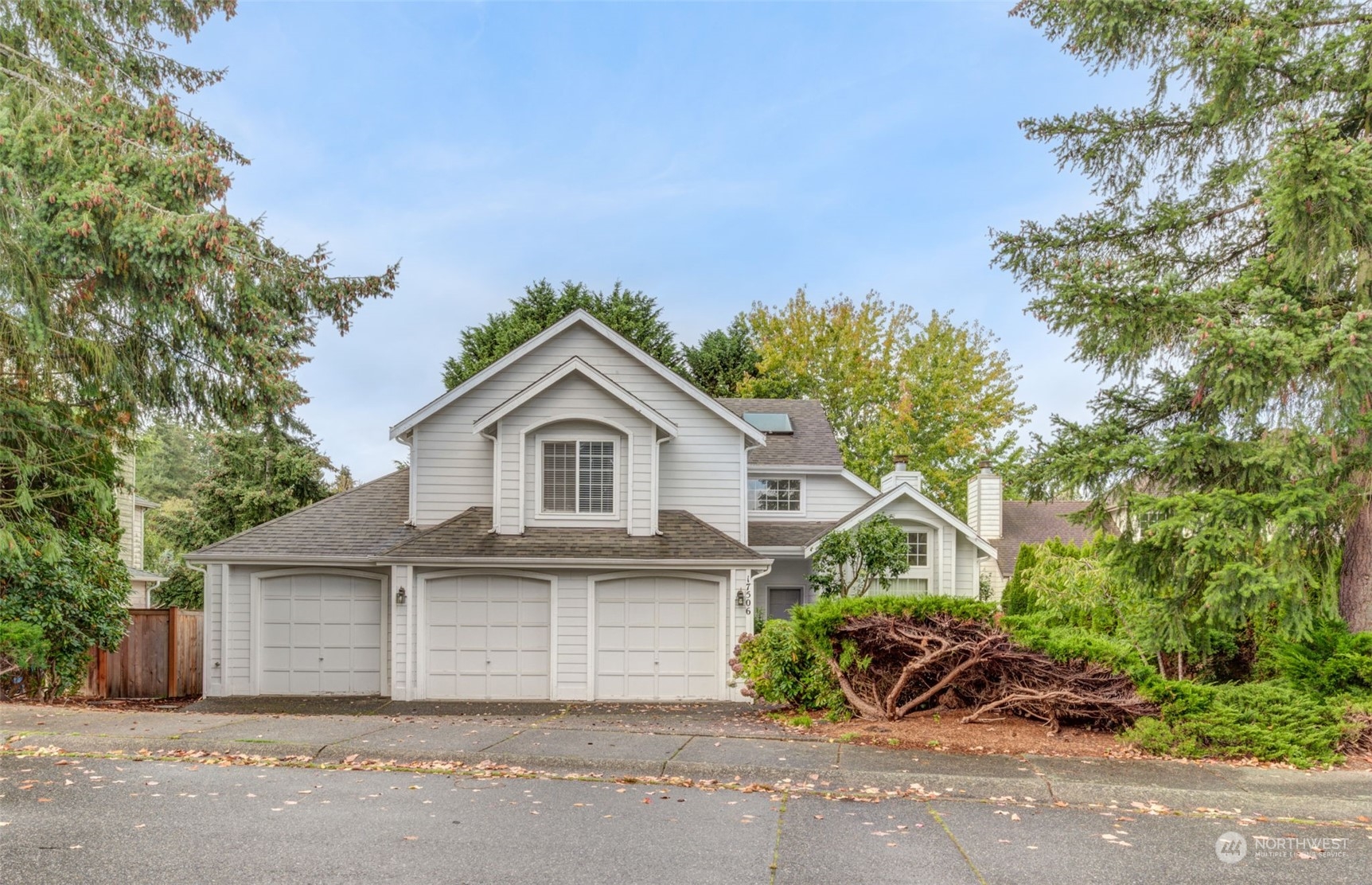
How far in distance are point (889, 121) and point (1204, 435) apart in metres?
8.43

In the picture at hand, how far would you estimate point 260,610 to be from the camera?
52.1ft

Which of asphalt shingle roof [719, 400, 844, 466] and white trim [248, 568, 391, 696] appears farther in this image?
asphalt shingle roof [719, 400, 844, 466]

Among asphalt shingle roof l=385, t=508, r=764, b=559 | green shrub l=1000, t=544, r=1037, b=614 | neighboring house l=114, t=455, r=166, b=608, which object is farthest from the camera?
neighboring house l=114, t=455, r=166, b=608

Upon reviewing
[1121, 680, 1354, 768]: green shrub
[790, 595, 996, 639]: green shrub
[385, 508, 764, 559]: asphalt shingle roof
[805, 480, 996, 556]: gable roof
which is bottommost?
[1121, 680, 1354, 768]: green shrub

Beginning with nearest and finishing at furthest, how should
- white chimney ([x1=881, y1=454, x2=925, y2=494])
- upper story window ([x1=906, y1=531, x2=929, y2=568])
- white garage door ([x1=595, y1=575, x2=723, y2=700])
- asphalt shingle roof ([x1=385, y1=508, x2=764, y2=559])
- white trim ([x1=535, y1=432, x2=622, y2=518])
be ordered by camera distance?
asphalt shingle roof ([x1=385, y1=508, x2=764, y2=559])
white garage door ([x1=595, y1=575, x2=723, y2=700])
white trim ([x1=535, y1=432, x2=622, y2=518])
upper story window ([x1=906, y1=531, x2=929, y2=568])
white chimney ([x1=881, y1=454, x2=925, y2=494])

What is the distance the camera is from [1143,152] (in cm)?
1276

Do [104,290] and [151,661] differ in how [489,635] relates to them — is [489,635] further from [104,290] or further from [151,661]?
[104,290]

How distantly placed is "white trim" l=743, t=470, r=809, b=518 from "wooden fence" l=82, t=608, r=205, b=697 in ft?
38.5

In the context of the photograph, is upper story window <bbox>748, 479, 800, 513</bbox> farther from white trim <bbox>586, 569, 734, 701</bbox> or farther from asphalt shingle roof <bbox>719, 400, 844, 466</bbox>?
white trim <bbox>586, 569, 734, 701</bbox>

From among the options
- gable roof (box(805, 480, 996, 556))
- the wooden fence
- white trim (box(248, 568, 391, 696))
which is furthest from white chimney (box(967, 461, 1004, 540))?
the wooden fence

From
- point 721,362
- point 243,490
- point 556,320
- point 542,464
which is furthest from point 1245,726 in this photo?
point 721,362

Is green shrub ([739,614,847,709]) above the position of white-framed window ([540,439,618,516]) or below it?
below

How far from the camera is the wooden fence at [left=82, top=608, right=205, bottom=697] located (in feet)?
54.6

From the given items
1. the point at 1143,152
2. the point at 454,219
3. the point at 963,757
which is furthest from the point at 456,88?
the point at 963,757
